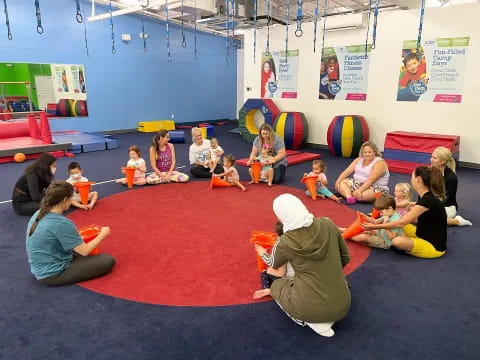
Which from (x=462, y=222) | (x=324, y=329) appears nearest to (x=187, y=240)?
(x=324, y=329)

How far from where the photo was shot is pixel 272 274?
98.3 inches

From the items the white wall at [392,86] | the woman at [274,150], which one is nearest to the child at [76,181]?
the woman at [274,150]

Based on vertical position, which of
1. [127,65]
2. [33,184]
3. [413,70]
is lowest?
[33,184]

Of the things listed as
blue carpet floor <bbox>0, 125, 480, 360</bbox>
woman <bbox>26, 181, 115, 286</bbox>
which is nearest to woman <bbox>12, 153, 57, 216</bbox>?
blue carpet floor <bbox>0, 125, 480, 360</bbox>

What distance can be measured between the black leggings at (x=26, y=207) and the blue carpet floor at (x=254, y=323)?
109cm


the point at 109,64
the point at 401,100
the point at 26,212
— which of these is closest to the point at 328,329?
the point at 26,212

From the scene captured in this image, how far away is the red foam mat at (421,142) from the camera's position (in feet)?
21.8

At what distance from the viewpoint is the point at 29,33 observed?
916 cm

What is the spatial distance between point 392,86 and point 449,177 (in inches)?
175

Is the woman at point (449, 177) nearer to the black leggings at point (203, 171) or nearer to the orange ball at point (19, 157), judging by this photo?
the black leggings at point (203, 171)

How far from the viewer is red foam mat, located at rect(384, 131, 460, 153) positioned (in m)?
6.64

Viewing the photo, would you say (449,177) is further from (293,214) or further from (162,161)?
(162,161)

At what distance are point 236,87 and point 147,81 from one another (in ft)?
14.3

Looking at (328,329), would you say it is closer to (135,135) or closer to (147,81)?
(135,135)
